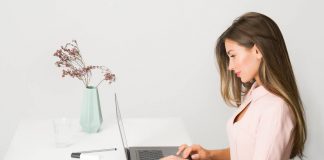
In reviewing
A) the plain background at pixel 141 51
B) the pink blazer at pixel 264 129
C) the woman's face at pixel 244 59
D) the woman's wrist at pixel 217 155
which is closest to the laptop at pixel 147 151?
the woman's wrist at pixel 217 155

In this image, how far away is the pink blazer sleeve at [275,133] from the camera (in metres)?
1.56

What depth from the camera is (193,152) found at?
192 cm

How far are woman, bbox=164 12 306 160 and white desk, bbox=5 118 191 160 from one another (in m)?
0.35

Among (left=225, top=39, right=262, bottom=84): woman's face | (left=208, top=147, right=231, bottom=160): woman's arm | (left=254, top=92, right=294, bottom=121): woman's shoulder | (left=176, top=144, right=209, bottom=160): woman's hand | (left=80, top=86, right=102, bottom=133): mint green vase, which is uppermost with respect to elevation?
(left=225, top=39, right=262, bottom=84): woman's face

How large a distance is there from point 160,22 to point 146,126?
0.94m

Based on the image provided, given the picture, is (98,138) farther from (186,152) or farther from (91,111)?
(186,152)

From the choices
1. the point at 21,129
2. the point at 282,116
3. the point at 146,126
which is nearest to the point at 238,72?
the point at 282,116

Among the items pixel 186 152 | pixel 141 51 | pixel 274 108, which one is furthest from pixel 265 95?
pixel 141 51

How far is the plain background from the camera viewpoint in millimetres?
2990

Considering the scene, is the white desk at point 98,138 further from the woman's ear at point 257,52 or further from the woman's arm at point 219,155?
the woman's ear at point 257,52

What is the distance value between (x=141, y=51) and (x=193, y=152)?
124cm

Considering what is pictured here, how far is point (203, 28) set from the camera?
306 centimetres

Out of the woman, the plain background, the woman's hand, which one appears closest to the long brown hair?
the woman

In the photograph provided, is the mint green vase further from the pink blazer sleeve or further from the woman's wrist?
the pink blazer sleeve
